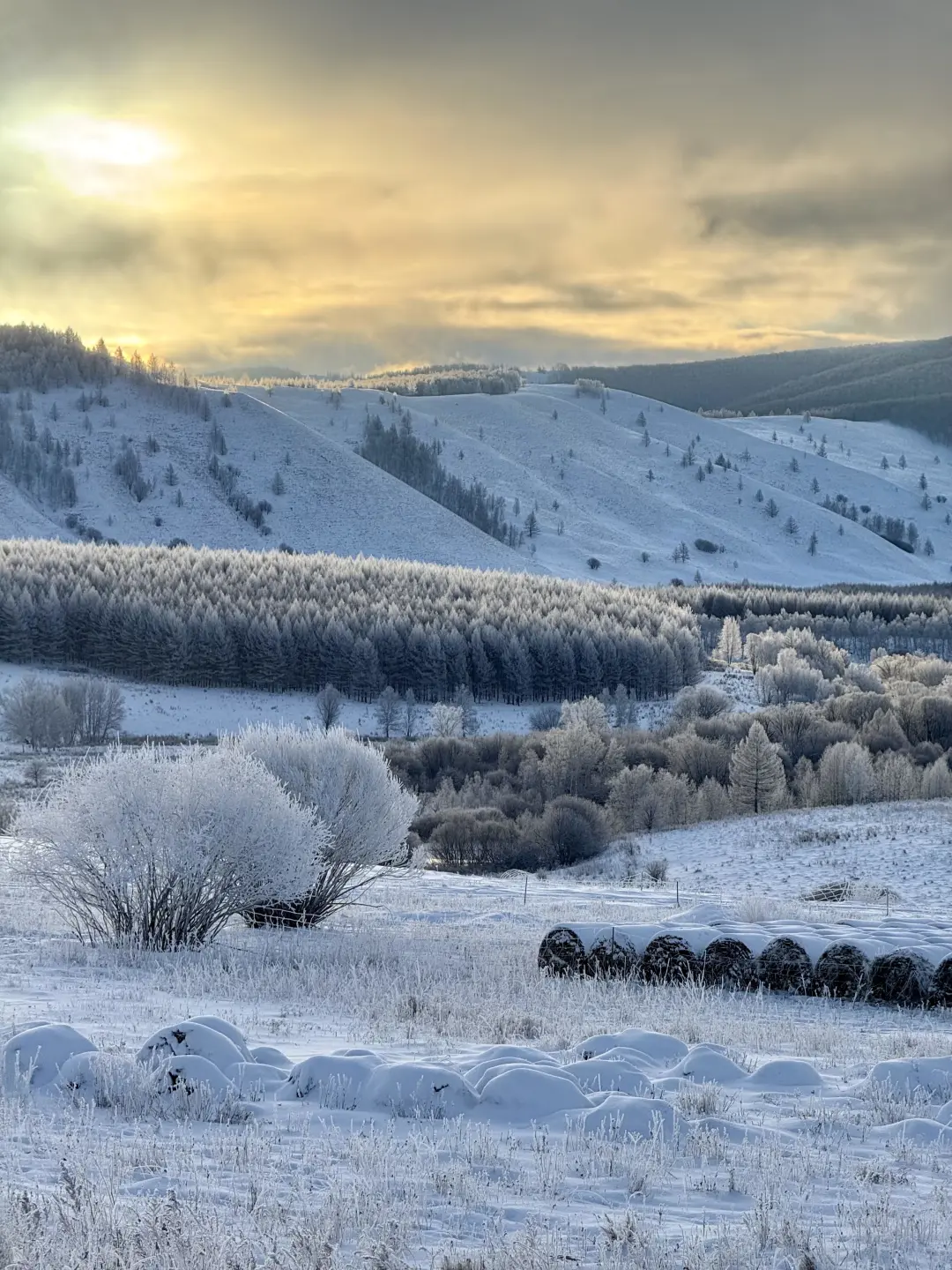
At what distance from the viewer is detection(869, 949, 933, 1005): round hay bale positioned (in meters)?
14.4

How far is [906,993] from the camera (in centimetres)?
1445

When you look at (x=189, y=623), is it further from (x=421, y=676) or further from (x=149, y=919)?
(x=149, y=919)

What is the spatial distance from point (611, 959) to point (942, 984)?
3598mm

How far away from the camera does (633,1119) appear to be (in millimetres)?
7016

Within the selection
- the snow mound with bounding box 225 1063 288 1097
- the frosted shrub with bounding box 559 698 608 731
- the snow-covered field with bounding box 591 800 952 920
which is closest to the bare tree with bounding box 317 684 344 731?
the frosted shrub with bounding box 559 698 608 731

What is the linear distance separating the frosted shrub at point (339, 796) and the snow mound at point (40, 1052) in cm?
1224

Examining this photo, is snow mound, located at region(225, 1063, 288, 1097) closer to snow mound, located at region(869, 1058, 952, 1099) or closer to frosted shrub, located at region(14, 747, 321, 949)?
snow mound, located at region(869, 1058, 952, 1099)

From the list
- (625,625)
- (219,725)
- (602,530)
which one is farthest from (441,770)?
(602,530)

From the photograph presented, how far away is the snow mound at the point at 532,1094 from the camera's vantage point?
287 inches

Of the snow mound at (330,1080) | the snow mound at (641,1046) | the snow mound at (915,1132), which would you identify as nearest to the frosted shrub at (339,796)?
the snow mound at (641,1046)

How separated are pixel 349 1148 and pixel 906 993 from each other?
975cm

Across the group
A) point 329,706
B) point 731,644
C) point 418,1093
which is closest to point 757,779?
point 329,706

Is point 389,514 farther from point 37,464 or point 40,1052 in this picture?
point 40,1052

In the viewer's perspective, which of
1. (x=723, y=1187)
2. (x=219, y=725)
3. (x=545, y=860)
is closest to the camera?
(x=723, y=1187)
